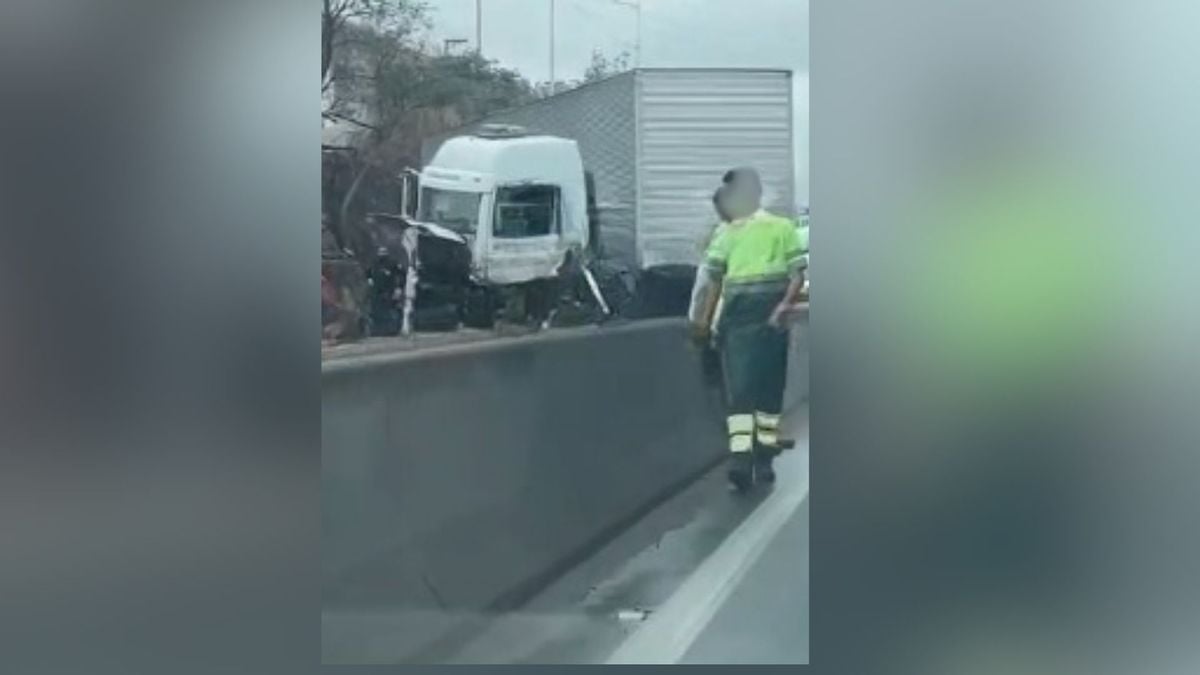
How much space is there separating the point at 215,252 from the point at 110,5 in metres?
0.78

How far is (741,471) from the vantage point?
19.4ft

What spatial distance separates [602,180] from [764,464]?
95cm

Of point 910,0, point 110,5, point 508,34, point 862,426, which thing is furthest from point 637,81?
point 110,5

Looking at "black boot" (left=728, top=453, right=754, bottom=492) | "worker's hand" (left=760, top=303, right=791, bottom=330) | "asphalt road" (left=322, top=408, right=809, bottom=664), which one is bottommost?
"asphalt road" (left=322, top=408, right=809, bottom=664)

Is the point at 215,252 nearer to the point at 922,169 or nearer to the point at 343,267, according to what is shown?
the point at 343,267

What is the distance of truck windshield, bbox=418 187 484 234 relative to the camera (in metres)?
5.86

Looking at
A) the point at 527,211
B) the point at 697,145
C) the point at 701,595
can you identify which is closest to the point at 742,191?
the point at 697,145

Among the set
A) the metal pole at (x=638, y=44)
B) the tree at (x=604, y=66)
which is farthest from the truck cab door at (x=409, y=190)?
the metal pole at (x=638, y=44)

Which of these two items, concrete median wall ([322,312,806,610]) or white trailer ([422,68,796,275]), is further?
concrete median wall ([322,312,806,610])

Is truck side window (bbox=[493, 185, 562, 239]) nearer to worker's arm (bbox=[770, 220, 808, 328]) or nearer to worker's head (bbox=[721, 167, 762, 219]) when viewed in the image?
worker's head (bbox=[721, 167, 762, 219])

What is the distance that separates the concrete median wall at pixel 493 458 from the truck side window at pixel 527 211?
31cm

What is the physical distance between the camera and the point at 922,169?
571cm

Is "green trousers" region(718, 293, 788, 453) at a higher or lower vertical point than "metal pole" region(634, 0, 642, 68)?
lower

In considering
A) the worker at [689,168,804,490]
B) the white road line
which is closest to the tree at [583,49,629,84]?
the worker at [689,168,804,490]
